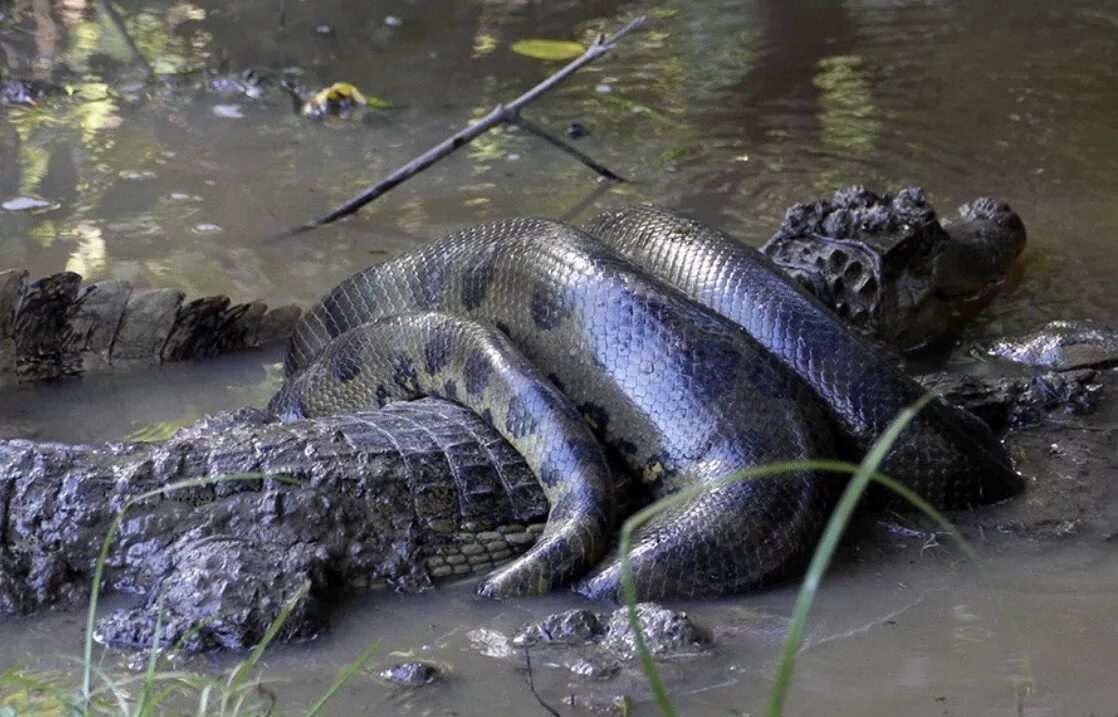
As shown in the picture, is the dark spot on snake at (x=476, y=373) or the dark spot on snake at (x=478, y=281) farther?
the dark spot on snake at (x=478, y=281)

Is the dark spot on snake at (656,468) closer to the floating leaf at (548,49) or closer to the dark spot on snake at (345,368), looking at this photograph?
the dark spot on snake at (345,368)

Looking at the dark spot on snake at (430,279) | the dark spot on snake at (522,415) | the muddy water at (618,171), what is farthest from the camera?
the dark spot on snake at (430,279)

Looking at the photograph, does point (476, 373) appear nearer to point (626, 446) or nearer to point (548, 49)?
point (626, 446)

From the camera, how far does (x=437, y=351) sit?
4242mm

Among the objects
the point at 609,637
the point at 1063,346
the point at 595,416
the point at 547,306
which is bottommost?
the point at 1063,346

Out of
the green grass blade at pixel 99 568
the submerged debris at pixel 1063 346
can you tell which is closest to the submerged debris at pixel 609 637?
the green grass blade at pixel 99 568

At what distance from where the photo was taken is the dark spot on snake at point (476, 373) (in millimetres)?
4035

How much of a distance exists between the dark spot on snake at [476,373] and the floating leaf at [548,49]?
561cm

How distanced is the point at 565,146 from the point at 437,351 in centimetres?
279

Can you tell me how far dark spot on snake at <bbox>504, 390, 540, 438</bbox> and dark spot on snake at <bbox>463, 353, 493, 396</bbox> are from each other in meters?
0.14

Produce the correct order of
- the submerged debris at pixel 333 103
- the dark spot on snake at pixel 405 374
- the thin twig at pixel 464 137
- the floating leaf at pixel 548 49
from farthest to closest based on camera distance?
1. the floating leaf at pixel 548 49
2. the submerged debris at pixel 333 103
3. the thin twig at pixel 464 137
4. the dark spot on snake at pixel 405 374

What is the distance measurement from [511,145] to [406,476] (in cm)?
435

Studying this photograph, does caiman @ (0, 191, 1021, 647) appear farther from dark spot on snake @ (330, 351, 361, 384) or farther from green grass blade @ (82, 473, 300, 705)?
green grass blade @ (82, 473, 300, 705)

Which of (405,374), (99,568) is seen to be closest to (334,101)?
(405,374)
